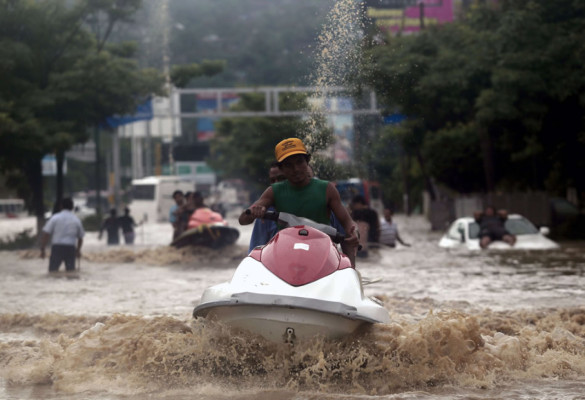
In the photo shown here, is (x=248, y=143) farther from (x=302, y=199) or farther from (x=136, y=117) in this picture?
(x=302, y=199)

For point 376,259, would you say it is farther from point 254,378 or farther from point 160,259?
point 254,378

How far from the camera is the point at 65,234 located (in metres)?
17.1

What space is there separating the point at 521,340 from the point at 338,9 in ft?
40.4

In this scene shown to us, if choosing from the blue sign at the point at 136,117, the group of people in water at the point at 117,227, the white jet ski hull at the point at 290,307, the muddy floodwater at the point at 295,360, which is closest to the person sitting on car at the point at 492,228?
the muddy floodwater at the point at 295,360

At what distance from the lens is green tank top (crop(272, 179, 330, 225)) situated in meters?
7.34

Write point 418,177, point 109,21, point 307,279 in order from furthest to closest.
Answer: point 418,177, point 109,21, point 307,279

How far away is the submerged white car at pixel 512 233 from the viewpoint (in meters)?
22.1

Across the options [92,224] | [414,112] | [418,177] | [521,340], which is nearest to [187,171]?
[418,177]

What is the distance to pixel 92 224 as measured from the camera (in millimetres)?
41375

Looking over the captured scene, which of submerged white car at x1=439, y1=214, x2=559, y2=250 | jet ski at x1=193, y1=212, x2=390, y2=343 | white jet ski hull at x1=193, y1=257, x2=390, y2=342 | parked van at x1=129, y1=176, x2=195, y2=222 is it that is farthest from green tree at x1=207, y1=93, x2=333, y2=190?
white jet ski hull at x1=193, y1=257, x2=390, y2=342

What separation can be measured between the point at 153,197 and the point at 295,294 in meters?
51.8

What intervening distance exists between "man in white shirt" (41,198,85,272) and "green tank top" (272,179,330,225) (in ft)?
33.1

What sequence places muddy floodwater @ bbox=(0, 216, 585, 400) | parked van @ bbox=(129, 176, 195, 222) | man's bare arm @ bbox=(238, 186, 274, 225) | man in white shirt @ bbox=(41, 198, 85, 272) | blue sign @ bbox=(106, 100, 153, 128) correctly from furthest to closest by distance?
parked van @ bbox=(129, 176, 195, 222), blue sign @ bbox=(106, 100, 153, 128), man in white shirt @ bbox=(41, 198, 85, 272), man's bare arm @ bbox=(238, 186, 274, 225), muddy floodwater @ bbox=(0, 216, 585, 400)

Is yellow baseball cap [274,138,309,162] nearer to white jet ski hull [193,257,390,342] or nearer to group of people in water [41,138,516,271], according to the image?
group of people in water [41,138,516,271]
